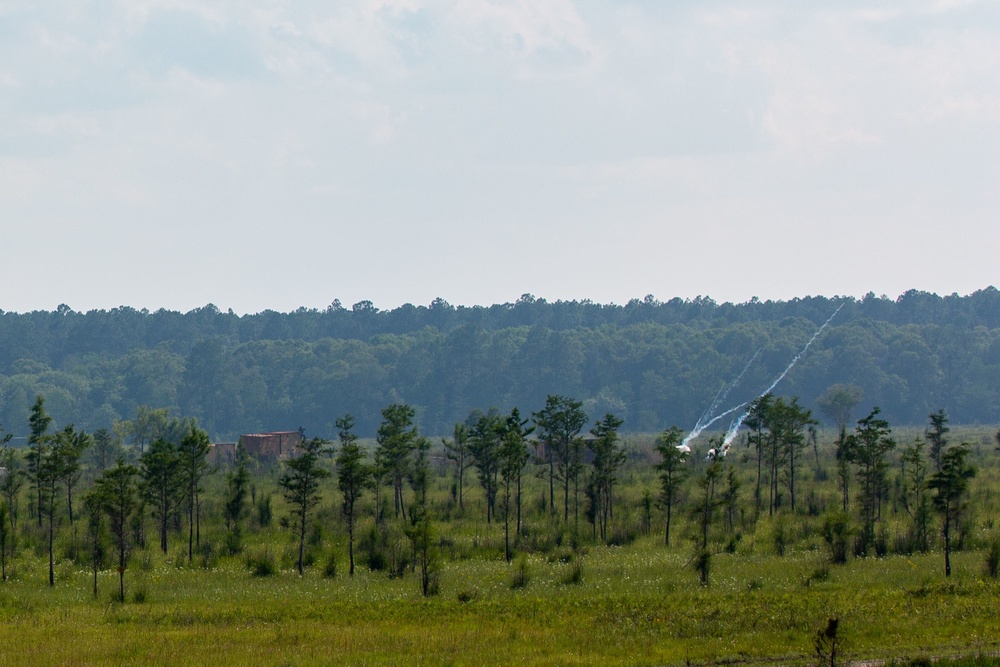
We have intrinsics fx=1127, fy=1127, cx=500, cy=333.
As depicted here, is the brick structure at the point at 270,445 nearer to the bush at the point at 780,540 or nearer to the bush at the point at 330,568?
the bush at the point at 330,568

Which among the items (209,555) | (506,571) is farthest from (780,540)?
(209,555)

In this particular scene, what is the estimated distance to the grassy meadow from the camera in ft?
88.2

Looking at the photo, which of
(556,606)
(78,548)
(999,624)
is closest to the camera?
(999,624)

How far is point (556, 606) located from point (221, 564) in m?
18.9

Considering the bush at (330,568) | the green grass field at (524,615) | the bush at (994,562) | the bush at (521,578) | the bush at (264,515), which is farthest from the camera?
the bush at (264,515)

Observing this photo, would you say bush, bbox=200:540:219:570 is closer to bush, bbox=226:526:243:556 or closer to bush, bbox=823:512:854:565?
bush, bbox=226:526:243:556

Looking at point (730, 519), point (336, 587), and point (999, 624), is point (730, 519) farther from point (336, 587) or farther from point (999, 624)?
point (999, 624)

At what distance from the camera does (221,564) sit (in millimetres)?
46719

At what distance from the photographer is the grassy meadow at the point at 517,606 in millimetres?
26891

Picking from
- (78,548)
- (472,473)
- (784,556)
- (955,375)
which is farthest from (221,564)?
(955,375)

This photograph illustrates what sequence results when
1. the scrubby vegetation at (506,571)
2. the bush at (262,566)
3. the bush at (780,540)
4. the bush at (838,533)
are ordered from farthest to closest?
the bush at (780,540)
the bush at (262,566)
the bush at (838,533)
the scrubby vegetation at (506,571)

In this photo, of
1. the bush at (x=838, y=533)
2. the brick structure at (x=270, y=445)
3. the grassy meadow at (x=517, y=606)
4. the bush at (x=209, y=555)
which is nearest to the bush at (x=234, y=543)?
the grassy meadow at (x=517, y=606)

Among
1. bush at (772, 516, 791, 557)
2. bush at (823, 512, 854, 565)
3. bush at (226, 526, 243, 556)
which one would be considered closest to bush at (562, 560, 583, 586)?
bush at (772, 516, 791, 557)

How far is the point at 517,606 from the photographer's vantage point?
3359 centimetres
